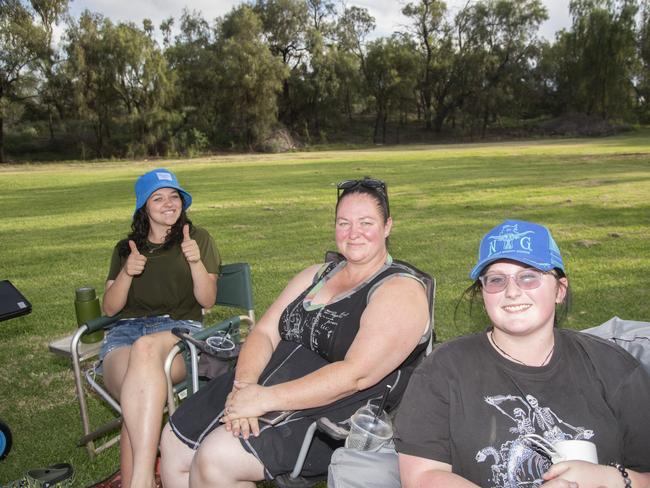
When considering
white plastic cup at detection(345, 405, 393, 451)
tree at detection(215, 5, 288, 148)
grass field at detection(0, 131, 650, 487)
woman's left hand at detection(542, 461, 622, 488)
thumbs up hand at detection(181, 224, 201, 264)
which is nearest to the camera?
woman's left hand at detection(542, 461, 622, 488)

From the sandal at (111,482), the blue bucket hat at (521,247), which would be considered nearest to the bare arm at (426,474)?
the blue bucket hat at (521,247)

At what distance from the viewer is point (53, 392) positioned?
4340mm

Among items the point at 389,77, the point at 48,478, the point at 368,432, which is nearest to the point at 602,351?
the point at 368,432

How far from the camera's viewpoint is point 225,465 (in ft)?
7.11

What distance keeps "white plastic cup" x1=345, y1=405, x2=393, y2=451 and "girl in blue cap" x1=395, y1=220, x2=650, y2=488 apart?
192 mm

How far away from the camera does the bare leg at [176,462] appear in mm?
2412

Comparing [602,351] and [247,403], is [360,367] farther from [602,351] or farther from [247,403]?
[602,351]

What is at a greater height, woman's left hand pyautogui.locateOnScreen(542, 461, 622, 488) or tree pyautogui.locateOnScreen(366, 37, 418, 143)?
tree pyautogui.locateOnScreen(366, 37, 418, 143)

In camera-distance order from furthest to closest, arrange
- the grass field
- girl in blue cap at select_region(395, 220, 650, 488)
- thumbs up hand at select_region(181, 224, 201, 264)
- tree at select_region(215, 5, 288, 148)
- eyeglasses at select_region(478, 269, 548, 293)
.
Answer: tree at select_region(215, 5, 288, 148)
the grass field
thumbs up hand at select_region(181, 224, 201, 264)
eyeglasses at select_region(478, 269, 548, 293)
girl in blue cap at select_region(395, 220, 650, 488)

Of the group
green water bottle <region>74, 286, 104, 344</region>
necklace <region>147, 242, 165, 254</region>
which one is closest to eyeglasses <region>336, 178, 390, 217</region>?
necklace <region>147, 242, 165, 254</region>

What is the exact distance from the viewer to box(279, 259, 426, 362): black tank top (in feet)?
7.98

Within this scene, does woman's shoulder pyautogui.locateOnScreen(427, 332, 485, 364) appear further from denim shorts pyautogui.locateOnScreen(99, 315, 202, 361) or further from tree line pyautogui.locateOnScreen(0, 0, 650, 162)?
tree line pyautogui.locateOnScreen(0, 0, 650, 162)

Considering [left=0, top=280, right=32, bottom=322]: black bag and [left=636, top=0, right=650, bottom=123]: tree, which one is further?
[left=636, top=0, right=650, bottom=123]: tree

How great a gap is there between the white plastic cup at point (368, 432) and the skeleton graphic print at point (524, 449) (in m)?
0.36
